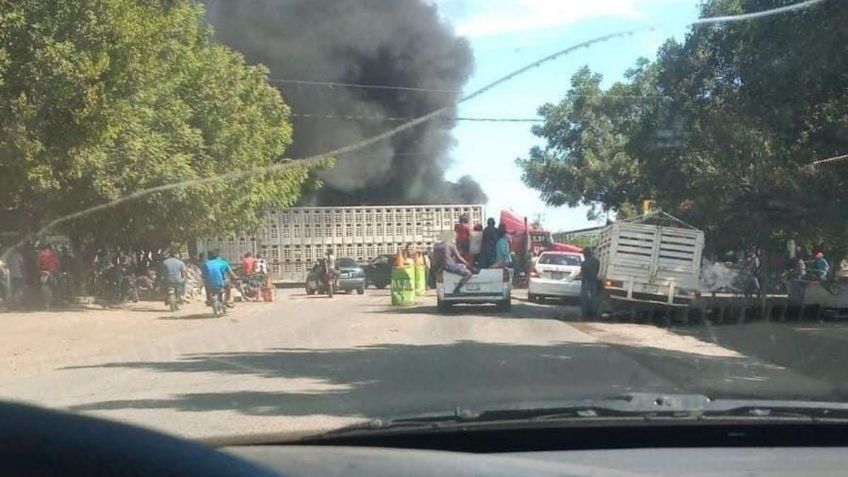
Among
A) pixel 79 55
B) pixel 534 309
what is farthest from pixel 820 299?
pixel 79 55

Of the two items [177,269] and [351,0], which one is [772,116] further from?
[351,0]

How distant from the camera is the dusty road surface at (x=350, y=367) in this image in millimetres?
8266

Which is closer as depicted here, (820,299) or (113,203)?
(820,299)

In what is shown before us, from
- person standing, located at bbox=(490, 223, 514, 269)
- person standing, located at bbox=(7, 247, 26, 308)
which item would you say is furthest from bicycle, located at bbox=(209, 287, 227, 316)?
person standing, located at bbox=(490, 223, 514, 269)

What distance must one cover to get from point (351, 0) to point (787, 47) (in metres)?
25.4

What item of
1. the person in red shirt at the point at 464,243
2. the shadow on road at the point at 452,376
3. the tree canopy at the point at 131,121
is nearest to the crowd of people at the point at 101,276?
the tree canopy at the point at 131,121

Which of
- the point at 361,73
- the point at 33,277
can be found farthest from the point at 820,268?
the point at 361,73

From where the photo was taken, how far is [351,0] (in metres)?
35.7

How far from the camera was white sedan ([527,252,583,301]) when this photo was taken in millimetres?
24828

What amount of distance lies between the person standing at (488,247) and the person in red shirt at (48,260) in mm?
10696

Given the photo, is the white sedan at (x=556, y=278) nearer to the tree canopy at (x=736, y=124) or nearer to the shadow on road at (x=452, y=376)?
the tree canopy at (x=736, y=124)

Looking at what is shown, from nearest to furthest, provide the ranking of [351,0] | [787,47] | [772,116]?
[787,47]
[772,116]
[351,0]

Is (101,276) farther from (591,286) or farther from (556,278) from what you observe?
(591,286)

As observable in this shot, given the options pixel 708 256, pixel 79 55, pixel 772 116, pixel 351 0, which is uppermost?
Answer: pixel 351 0
